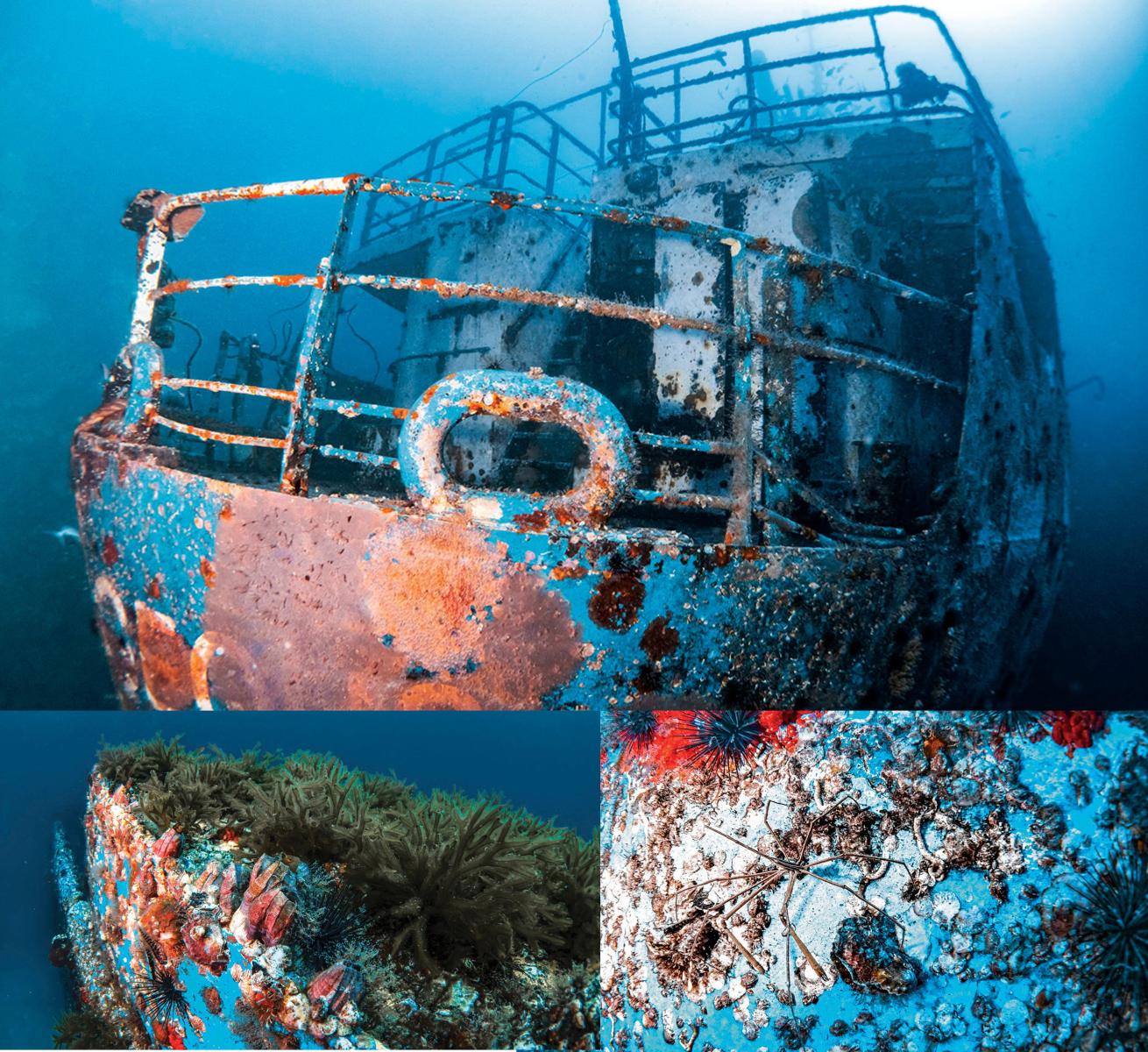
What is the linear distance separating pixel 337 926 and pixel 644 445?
2311 mm

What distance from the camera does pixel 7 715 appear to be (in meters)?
2.49

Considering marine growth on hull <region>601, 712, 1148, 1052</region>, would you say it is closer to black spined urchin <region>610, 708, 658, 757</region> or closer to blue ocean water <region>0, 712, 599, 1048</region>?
black spined urchin <region>610, 708, 658, 757</region>

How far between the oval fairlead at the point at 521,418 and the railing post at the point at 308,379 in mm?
346

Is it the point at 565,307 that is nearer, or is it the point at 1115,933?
the point at 1115,933

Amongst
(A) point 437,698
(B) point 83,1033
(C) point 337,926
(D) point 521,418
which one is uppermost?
(D) point 521,418

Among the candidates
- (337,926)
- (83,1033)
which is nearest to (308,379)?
(337,926)

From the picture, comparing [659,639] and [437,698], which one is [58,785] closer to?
[437,698]

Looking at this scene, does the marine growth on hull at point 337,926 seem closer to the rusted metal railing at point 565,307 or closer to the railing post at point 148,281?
the rusted metal railing at point 565,307

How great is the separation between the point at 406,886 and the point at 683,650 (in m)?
1.54

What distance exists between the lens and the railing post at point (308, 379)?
1.75 metres

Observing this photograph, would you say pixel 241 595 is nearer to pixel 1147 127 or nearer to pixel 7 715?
pixel 7 715

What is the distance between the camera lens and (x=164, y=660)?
6.48ft

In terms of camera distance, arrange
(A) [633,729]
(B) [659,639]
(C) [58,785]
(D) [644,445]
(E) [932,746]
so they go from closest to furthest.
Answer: (B) [659,639] → (E) [932,746] → (A) [633,729] → (D) [644,445] → (C) [58,785]

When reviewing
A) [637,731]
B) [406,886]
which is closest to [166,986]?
[406,886]
